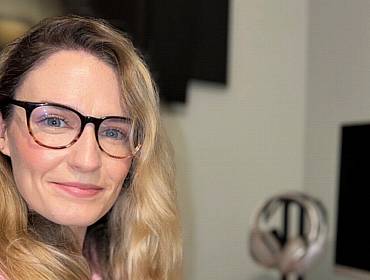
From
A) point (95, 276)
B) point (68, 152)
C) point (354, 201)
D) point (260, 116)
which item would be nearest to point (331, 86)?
point (260, 116)

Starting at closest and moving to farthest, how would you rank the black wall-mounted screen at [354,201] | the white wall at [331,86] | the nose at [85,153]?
the nose at [85,153], the black wall-mounted screen at [354,201], the white wall at [331,86]

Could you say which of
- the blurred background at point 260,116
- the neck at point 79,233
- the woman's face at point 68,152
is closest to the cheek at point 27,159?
the woman's face at point 68,152

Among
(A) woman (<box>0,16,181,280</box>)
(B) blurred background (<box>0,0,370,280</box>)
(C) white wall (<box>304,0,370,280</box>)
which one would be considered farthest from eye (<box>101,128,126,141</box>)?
(C) white wall (<box>304,0,370,280</box>)

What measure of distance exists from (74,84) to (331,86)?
1.35 m

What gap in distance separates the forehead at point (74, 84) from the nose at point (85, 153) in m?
0.03

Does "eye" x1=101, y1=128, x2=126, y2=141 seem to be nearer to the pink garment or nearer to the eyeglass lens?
the eyeglass lens

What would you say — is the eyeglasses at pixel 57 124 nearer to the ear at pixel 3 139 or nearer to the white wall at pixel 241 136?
the ear at pixel 3 139

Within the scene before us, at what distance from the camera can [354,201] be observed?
159cm

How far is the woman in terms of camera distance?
2.70 ft

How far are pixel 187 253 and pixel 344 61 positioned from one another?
Answer: 748mm

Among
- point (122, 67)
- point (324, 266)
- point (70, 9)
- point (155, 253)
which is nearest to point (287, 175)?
point (324, 266)

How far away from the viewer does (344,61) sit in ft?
6.53

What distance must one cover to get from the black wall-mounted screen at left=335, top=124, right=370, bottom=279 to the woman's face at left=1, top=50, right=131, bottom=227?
2.85 ft

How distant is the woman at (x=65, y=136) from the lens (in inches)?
32.4
